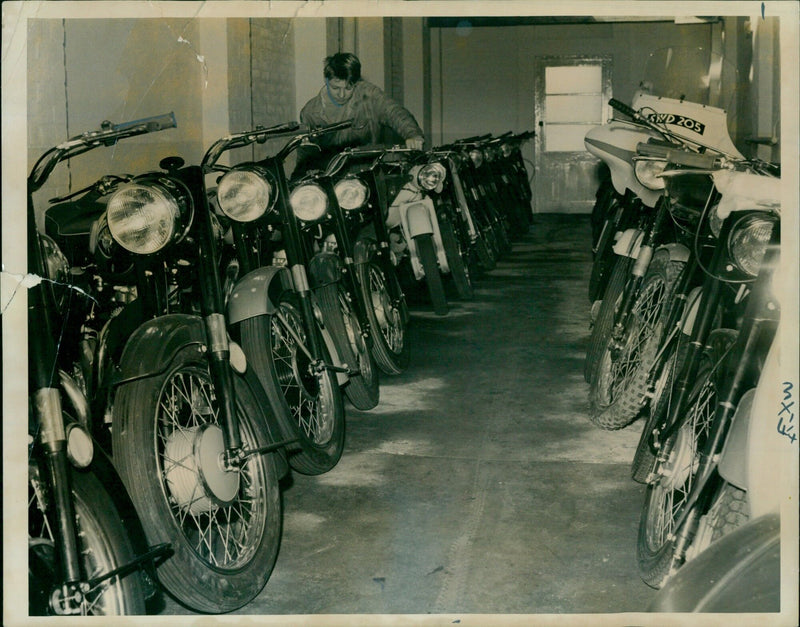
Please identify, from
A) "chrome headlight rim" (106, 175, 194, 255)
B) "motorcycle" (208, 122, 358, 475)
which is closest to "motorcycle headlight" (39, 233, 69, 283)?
"chrome headlight rim" (106, 175, 194, 255)

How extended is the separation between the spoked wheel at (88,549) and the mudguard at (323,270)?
75.3 inches

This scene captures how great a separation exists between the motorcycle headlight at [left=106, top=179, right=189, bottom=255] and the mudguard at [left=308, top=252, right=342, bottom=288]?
1302 millimetres

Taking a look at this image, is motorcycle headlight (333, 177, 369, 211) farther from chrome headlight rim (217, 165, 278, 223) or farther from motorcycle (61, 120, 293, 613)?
motorcycle (61, 120, 293, 613)

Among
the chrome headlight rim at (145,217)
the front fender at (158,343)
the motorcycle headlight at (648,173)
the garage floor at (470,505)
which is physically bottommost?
the garage floor at (470,505)

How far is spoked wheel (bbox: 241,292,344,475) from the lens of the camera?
3115 millimetres

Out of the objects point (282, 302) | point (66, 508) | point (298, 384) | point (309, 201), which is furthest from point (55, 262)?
point (309, 201)

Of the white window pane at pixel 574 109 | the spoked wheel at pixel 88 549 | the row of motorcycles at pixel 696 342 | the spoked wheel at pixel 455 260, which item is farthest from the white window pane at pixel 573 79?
the spoked wheel at pixel 88 549

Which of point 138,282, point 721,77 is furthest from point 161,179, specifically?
point 721,77

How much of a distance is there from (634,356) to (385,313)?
1388mm

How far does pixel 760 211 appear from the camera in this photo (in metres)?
2.49

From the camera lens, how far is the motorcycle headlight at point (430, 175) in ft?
20.1

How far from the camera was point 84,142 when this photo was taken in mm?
2195

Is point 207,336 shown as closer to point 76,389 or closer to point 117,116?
point 76,389

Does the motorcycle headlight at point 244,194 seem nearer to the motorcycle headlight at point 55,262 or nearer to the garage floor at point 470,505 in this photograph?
→ the motorcycle headlight at point 55,262
